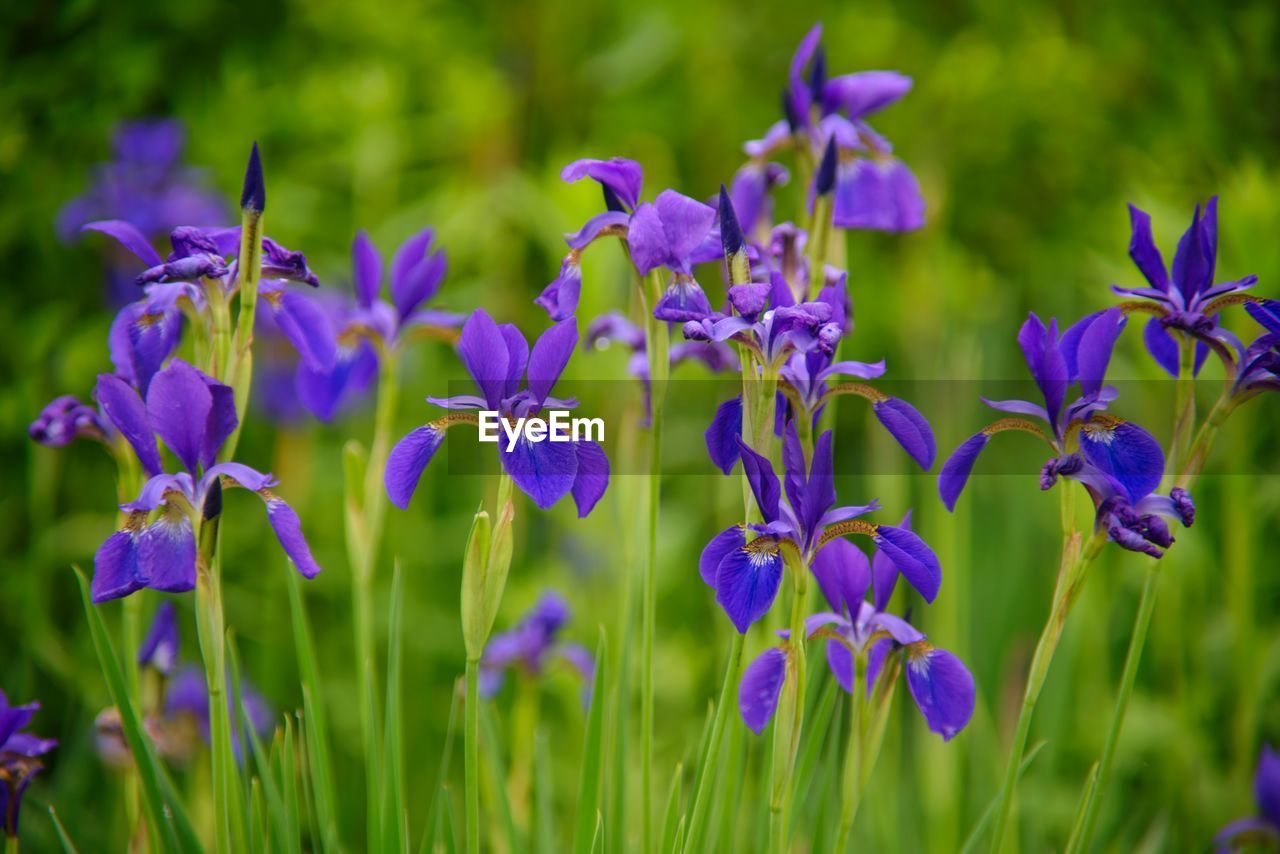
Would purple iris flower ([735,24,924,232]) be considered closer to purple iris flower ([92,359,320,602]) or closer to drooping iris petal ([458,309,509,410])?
drooping iris petal ([458,309,509,410])

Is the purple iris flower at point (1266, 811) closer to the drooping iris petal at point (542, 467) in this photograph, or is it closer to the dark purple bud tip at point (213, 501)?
the drooping iris petal at point (542, 467)

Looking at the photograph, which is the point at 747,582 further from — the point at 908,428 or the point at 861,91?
the point at 861,91

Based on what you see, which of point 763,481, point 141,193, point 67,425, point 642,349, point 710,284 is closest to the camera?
point 763,481

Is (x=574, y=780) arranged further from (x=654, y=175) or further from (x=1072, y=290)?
(x=1072, y=290)

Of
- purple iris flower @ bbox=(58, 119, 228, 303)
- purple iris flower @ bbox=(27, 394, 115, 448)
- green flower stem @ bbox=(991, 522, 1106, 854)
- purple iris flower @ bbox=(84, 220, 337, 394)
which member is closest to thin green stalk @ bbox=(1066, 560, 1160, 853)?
green flower stem @ bbox=(991, 522, 1106, 854)

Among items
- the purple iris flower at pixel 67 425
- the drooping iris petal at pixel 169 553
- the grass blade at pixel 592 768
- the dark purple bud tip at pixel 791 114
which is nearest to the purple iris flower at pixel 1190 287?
the dark purple bud tip at pixel 791 114

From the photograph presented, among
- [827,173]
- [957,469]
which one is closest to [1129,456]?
[957,469]

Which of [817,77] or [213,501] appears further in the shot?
[817,77]
